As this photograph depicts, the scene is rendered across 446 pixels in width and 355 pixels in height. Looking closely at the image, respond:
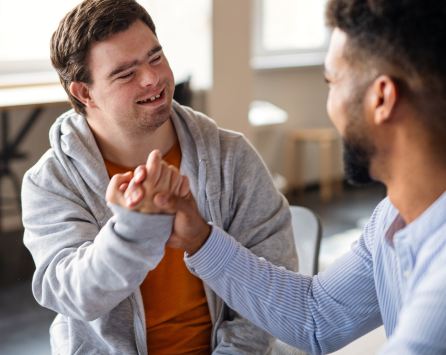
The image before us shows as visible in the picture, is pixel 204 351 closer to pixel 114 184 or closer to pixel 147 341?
pixel 147 341

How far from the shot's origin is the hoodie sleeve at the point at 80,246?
0.98 meters

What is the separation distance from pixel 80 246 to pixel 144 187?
0.89 ft

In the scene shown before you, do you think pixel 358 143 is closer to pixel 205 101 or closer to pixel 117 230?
pixel 117 230

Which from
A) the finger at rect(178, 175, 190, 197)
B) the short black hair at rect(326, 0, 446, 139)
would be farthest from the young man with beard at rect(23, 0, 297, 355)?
the short black hair at rect(326, 0, 446, 139)

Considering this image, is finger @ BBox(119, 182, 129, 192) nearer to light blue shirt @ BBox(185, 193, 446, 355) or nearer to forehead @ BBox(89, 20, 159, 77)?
light blue shirt @ BBox(185, 193, 446, 355)

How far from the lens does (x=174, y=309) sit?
1.28 m

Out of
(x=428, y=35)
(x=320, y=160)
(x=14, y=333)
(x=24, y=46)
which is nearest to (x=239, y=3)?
(x=24, y=46)

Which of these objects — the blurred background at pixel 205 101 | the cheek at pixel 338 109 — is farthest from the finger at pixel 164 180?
the blurred background at pixel 205 101

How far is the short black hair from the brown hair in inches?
23.7

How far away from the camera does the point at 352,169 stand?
96 cm

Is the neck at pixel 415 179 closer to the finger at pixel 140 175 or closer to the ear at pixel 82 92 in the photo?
the finger at pixel 140 175

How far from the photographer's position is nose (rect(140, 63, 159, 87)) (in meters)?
1.26

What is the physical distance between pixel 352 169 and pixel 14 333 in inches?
85.9

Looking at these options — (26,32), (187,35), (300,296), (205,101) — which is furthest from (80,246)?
(26,32)
